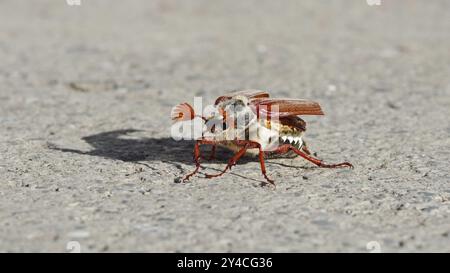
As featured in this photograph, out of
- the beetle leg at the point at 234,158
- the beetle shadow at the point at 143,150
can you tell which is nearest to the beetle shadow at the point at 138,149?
the beetle shadow at the point at 143,150

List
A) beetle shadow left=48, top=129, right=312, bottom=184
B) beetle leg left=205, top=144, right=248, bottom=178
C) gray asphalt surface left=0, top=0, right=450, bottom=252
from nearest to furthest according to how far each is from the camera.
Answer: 1. gray asphalt surface left=0, top=0, right=450, bottom=252
2. beetle leg left=205, top=144, right=248, bottom=178
3. beetle shadow left=48, top=129, right=312, bottom=184

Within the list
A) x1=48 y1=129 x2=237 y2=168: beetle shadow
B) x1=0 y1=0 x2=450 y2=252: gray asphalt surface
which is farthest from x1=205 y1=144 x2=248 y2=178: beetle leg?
x1=48 y1=129 x2=237 y2=168: beetle shadow

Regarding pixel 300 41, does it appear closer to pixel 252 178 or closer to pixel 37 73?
pixel 37 73

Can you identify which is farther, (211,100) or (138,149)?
(211,100)

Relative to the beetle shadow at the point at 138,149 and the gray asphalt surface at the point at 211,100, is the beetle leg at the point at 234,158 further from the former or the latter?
the beetle shadow at the point at 138,149

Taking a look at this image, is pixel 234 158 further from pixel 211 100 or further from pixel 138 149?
pixel 211 100

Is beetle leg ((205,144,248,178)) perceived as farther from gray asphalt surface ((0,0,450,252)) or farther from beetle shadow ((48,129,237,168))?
beetle shadow ((48,129,237,168))

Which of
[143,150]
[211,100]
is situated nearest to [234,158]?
[143,150]

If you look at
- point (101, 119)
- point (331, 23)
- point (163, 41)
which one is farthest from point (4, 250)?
point (331, 23)
